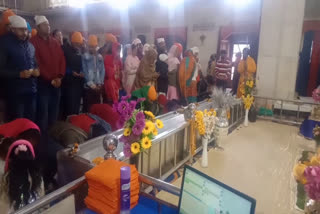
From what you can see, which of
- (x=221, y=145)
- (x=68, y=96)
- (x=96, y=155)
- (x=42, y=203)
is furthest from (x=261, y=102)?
(x=42, y=203)

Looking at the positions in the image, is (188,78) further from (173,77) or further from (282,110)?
(282,110)

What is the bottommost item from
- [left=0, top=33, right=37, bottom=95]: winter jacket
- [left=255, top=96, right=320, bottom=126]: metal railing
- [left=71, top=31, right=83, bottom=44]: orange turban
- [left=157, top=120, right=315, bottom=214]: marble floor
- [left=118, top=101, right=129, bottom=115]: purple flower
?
[left=157, top=120, right=315, bottom=214]: marble floor

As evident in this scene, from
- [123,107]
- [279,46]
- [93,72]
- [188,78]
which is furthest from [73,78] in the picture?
[279,46]

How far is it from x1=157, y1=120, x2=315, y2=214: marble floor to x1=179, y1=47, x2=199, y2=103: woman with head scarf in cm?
106

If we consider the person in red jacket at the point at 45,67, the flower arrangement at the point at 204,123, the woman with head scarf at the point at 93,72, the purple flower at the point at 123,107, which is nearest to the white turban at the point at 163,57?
the woman with head scarf at the point at 93,72

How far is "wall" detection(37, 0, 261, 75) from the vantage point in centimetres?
624

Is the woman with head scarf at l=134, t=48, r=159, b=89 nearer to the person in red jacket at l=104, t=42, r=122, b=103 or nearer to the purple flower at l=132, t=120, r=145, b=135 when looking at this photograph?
the person in red jacket at l=104, t=42, r=122, b=103

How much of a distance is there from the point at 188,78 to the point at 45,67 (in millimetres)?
2182

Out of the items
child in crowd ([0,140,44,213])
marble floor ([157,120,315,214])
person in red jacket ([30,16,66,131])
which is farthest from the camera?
person in red jacket ([30,16,66,131])

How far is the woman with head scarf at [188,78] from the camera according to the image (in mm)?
4078

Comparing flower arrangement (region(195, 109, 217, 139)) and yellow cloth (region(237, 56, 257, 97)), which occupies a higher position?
yellow cloth (region(237, 56, 257, 97))

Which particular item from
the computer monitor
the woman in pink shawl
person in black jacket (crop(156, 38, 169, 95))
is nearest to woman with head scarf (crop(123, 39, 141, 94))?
person in black jacket (crop(156, 38, 169, 95))

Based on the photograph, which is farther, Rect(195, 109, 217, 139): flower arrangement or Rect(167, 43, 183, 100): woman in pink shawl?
Rect(167, 43, 183, 100): woman in pink shawl

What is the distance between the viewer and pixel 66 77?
3.30 m
